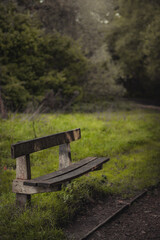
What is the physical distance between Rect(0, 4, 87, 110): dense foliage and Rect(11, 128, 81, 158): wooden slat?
6654 mm

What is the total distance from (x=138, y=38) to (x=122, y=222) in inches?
712

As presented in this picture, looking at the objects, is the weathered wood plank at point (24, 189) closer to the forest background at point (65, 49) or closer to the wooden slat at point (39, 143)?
the wooden slat at point (39, 143)

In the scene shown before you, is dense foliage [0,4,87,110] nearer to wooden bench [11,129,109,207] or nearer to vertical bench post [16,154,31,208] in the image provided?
wooden bench [11,129,109,207]

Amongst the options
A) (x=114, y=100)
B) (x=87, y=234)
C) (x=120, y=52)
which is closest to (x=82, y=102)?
(x=114, y=100)

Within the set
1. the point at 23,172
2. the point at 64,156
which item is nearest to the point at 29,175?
the point at 23,172

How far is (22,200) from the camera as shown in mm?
3736

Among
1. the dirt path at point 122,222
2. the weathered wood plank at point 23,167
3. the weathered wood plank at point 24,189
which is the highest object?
the weathered wood plank at point 23,167

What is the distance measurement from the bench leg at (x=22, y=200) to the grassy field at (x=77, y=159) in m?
0.11

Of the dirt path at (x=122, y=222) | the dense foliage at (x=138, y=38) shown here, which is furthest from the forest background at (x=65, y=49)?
the dirt path at (x=122, y=222)

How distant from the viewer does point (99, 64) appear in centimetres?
1730

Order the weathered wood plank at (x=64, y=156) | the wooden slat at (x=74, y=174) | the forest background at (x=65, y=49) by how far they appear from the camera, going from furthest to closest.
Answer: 1. the forest background at (x=65, y=49)
2. the weathered wood plank at (x=64, y=156)
3. the wooden slat at (x=74, y=174)

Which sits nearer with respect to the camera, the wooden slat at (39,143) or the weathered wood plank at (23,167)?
the wooden slat at (39,143)

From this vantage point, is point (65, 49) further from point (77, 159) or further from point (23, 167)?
point (23, 167)

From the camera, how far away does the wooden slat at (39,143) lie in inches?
137
